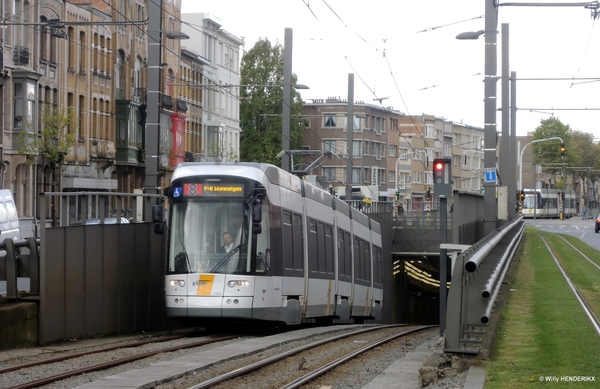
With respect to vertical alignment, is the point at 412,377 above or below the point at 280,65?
below

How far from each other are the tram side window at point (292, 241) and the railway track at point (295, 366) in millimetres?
1889

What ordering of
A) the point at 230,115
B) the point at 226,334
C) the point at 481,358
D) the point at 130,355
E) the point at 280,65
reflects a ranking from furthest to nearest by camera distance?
the point at 280,65 → the point at 230,115 → the point at 226,334 → the point at 130,355 → the point at 481,358

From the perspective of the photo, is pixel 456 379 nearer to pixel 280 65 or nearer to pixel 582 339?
pixel 582 339

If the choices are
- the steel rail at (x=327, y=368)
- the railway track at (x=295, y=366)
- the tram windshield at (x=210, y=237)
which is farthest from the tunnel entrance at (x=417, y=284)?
the steel rail at (x=327, y=368)

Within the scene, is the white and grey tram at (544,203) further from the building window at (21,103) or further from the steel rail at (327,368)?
the steel rail at (327,368)

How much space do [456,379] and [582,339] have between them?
3.79 metres

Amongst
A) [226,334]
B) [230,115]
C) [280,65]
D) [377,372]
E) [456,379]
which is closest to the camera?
[456,379]

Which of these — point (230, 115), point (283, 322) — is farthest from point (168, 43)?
point (283, 322)

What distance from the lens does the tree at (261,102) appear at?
345 feet

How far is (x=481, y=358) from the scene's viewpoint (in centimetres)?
1324

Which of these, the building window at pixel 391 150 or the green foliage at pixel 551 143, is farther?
the green foliage at pixel 551 143

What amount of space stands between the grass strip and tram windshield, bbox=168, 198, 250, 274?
5.01m

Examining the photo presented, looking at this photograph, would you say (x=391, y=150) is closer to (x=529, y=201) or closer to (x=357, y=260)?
(x=529, y=201)

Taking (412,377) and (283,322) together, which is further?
(283,322)
